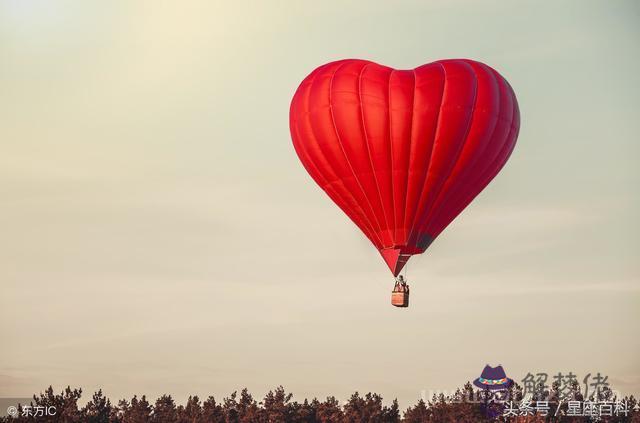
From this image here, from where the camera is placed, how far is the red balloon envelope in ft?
141

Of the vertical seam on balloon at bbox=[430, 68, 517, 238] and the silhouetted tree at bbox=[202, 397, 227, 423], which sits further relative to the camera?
the silhouetted tree at bbox=[202, 397, 227, 423]

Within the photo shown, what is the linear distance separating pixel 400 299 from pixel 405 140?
6224mm

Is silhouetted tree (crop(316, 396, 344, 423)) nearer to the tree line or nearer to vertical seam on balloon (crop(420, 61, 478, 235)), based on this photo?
the tree line

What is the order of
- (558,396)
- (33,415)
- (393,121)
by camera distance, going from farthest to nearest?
(558,396) < (33,415) < (393,121)

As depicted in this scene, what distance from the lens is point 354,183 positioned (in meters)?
44.0

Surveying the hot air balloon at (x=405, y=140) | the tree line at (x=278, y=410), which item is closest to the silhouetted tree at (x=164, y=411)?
the tree line at (x=278, y=410)

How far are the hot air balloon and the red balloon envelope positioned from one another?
0.13 ft

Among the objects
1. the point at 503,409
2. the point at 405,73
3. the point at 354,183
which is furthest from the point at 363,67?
the point at 503,409

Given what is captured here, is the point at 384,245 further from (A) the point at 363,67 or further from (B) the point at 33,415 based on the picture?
(B) the point at 33,415

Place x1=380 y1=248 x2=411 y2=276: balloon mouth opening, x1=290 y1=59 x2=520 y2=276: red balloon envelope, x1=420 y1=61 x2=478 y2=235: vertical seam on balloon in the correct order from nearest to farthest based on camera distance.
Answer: x1=290 y1=59 x2=520 y2=276: red balloon envelope → x1=420 y1=61 x2=478 y2=235: vertical seam on balloon → x1=380 y1=248 x2=411 y2=276: balloon mouth opening

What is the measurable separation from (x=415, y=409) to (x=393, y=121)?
2210 inches

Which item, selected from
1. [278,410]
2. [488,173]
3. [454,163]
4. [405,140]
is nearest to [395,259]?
[454,163]

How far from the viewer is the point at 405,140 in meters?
43.0

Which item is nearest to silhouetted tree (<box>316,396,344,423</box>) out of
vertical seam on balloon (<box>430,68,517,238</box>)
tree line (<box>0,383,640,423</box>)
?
tree line (<box>0,383,640,423</box>)
